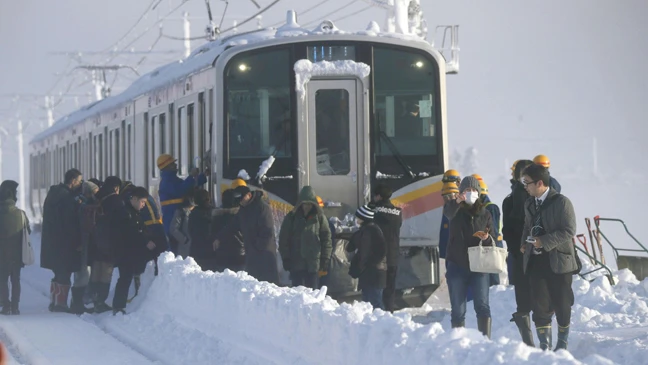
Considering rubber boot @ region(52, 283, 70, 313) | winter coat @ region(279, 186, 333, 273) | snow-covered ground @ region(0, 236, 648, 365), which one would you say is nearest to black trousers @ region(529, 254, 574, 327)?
snow-covered ground @ region(0, 236, 648, 365)

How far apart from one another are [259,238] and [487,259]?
3.41 m

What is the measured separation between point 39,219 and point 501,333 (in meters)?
24.1

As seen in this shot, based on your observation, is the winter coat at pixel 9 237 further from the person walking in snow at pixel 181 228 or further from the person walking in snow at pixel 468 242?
the person walking in snow at pixel 468 242

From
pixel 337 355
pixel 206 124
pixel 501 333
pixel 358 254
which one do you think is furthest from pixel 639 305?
pixel 337 355

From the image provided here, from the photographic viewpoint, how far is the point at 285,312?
9.07 m

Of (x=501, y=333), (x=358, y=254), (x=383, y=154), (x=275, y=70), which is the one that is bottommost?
(x=501, y=333)

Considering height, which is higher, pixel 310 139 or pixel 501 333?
pixel 310 139

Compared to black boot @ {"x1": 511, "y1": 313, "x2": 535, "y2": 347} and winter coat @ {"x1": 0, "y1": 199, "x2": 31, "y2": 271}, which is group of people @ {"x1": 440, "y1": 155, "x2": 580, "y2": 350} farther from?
winter coat @ {"x1": 0, "y1": 199, "x2": 31, "y2": 271}

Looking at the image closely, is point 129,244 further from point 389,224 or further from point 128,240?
point 389,224

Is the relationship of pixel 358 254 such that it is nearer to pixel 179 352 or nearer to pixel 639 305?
pixel 179 352

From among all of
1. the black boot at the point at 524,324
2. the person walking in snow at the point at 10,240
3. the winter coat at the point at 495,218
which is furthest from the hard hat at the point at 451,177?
the person walking in snow at the point at 10,240

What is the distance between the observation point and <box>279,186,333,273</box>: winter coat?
12.3 m

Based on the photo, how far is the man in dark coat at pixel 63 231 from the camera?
46.3 feet

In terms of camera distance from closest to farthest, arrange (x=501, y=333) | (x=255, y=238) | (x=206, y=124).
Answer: (x=501, y=333)
(x=255, y=238)
(x=206, y=124)
